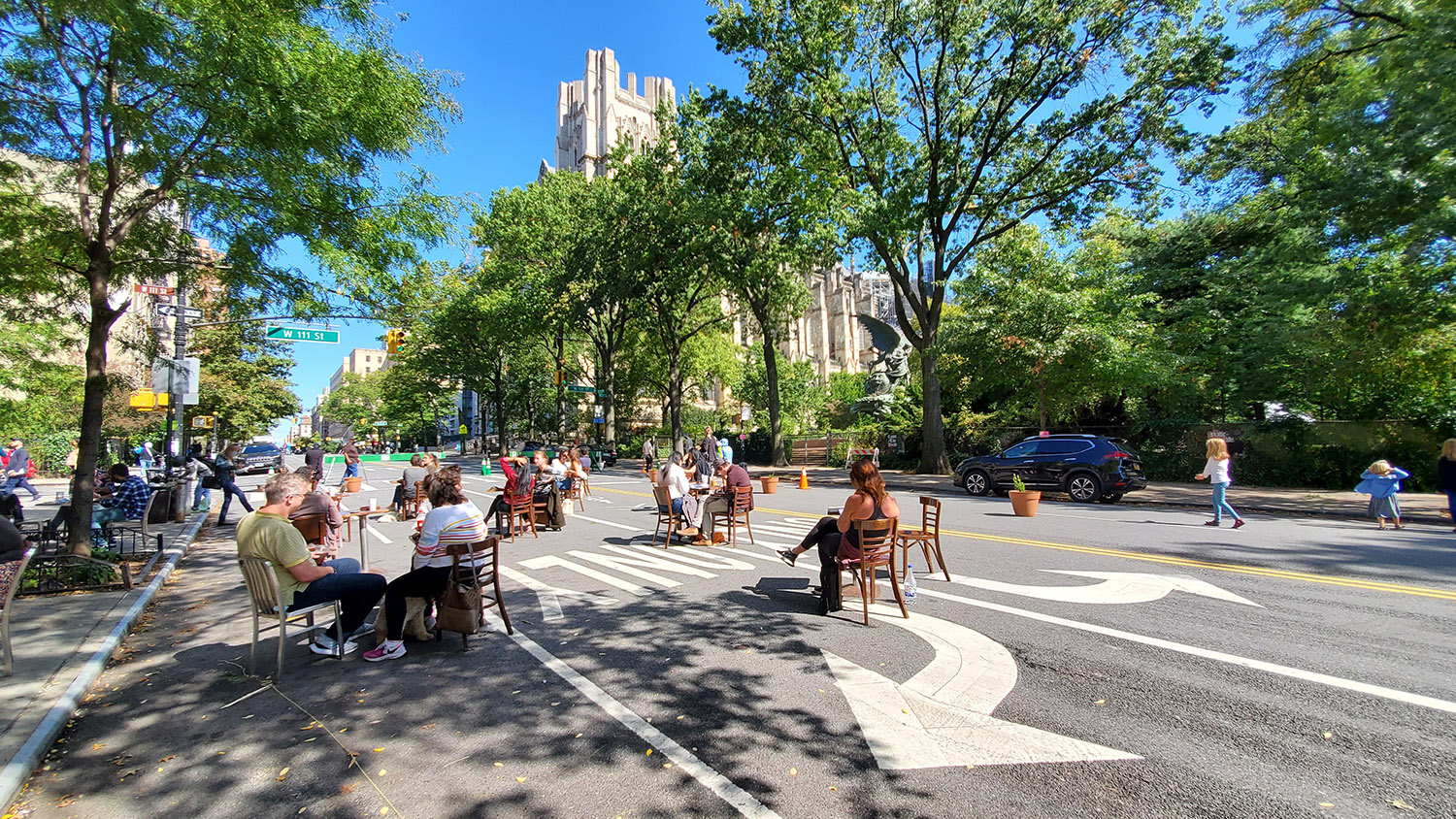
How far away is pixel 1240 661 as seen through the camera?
4.54 metres

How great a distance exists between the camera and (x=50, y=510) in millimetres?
Result: 15500

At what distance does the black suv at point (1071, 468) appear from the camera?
15664 mm

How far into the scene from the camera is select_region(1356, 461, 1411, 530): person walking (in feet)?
36.6

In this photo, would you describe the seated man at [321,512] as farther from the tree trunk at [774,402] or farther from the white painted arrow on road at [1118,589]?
the tree trunk at [774,402]

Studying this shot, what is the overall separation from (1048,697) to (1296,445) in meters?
19.9

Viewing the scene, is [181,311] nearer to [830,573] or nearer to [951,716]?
[830,573]

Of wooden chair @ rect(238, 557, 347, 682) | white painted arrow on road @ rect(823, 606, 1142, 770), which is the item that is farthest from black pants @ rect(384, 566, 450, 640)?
white painted arrow on road @ rect(823, 606, 1142, 770)

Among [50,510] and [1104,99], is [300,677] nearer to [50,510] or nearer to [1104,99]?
[50,510]

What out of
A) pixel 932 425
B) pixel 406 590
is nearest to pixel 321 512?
pixel 406 590

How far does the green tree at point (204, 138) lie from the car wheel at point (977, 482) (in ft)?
50.8

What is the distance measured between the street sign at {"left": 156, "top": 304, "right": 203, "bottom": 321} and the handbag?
45.4 feet

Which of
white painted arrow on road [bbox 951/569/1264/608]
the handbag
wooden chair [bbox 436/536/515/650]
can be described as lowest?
white painted arrow on road [bbox 951/569/1264/608]

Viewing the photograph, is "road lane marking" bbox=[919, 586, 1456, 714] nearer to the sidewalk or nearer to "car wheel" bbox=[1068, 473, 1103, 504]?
the sidewalk

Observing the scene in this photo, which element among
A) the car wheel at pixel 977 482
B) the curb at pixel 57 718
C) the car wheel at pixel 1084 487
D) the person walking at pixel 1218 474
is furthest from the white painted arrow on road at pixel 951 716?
the car wheel at pixel 977 482
